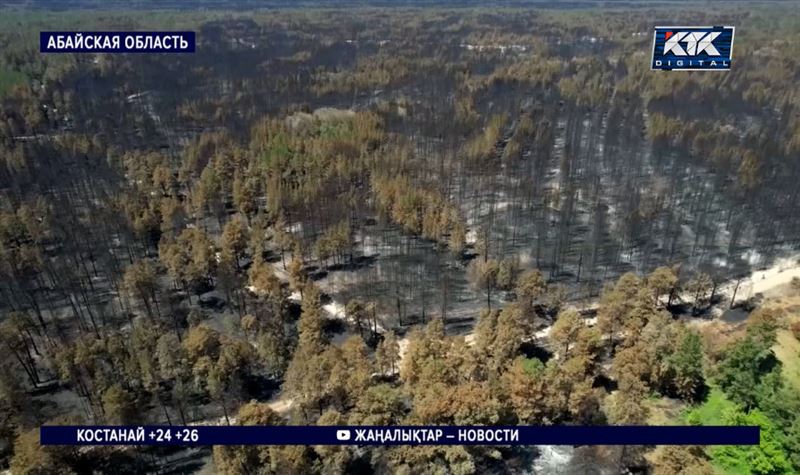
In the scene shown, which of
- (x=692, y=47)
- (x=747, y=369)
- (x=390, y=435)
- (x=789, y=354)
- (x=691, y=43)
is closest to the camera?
(x=691, y=43)

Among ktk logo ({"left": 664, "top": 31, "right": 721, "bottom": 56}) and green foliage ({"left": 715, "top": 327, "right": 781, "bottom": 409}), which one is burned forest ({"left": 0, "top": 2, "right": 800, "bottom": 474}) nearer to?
green foliage ({"left": 715, "top": 327, "right": 781, "bottom": 409})

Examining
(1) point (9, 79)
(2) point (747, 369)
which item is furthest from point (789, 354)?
(1) point (9, 79)

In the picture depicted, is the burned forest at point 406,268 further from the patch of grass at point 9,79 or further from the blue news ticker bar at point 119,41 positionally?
the blue news ticker bar at point 119,41

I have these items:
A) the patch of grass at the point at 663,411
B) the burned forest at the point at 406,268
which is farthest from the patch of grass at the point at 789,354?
the patch of grass at the point at 663,411

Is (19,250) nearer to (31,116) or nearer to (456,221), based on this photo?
(456,221)

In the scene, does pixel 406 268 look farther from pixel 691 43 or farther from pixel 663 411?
pixel 691 43

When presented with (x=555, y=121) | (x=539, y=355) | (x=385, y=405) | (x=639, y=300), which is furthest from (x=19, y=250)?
(x=555, y=121)
